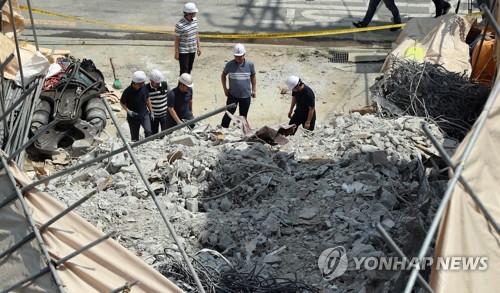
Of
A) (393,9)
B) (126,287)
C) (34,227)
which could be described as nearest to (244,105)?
(393,9)

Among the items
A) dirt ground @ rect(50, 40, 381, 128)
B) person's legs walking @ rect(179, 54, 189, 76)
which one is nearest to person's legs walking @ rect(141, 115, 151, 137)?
dirt ground @ rect(50, 40, 381, 128)

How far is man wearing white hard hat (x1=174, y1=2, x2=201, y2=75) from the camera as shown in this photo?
13594 mm

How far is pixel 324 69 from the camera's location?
50.0ft

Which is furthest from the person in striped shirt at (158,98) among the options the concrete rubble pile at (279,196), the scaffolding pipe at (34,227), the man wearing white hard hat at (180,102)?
the scaffolding pipe at (34,227)

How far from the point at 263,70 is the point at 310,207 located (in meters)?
6.06

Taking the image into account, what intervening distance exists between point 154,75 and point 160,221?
3.25 metres

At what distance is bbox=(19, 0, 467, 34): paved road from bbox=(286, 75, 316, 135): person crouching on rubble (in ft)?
18.2

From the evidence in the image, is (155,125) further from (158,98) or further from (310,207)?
(310,207)

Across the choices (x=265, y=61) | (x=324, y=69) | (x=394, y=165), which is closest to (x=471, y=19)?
(x=324, y=69)

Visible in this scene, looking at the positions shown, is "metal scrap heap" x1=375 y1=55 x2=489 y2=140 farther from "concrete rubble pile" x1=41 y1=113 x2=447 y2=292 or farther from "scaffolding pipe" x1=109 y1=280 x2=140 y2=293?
"scaffolding pipe" x1=109 y1=280 x2=140 y2=293

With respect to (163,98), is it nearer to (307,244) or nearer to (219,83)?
(219,83)

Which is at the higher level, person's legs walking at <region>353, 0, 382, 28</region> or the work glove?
the work glove

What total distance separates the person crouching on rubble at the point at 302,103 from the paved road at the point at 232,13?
5538mm

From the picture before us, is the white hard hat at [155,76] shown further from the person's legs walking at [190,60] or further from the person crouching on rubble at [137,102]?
the person's legs walking at [190,60]
